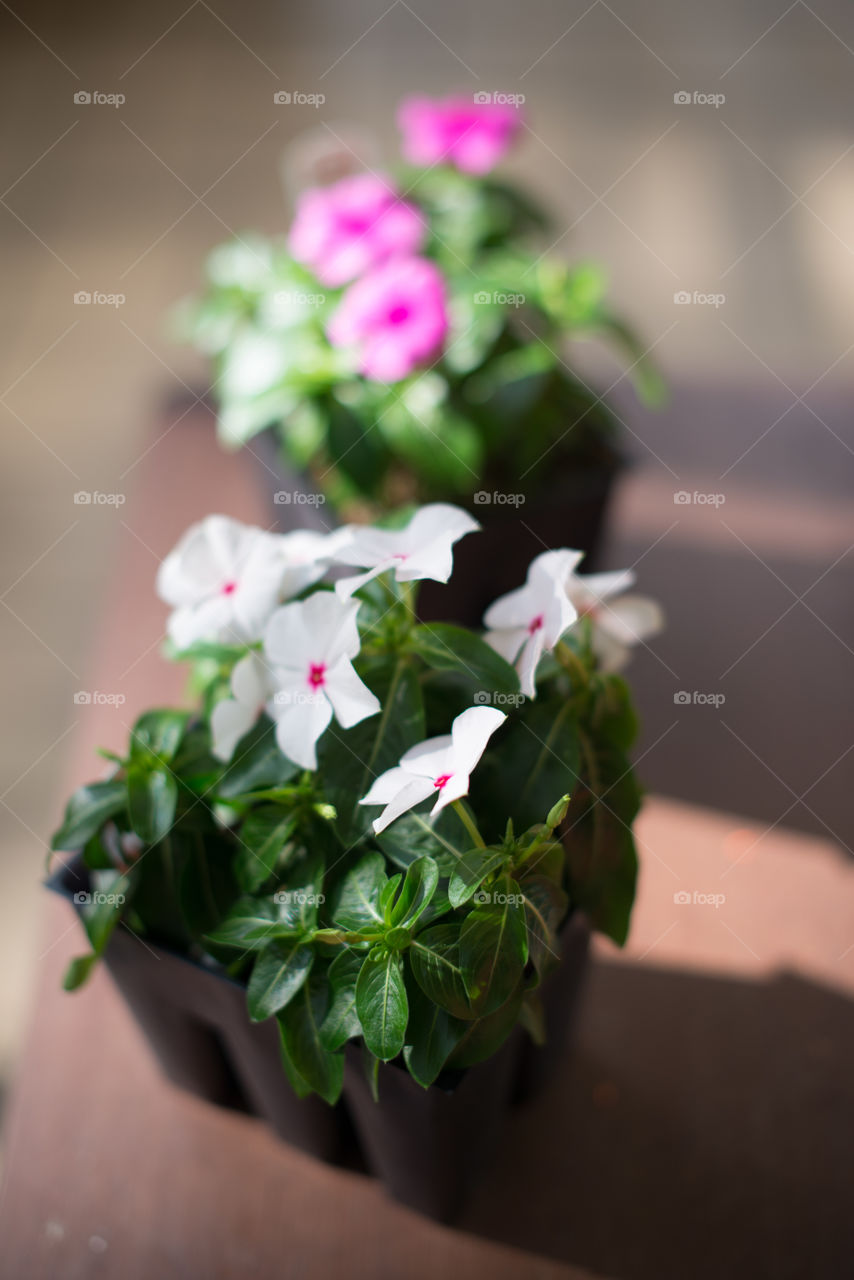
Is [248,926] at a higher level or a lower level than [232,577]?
lower

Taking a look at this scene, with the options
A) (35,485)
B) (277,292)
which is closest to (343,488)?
(277,292)

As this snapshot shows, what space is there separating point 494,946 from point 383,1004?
6cm

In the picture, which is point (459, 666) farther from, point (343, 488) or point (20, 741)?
point (20, 741)

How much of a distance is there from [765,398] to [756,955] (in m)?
0.78

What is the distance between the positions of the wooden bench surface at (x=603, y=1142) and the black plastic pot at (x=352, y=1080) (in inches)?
1.2

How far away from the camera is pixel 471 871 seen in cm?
49

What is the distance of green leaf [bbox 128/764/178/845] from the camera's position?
58 centimetres

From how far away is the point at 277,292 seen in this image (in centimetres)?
115
